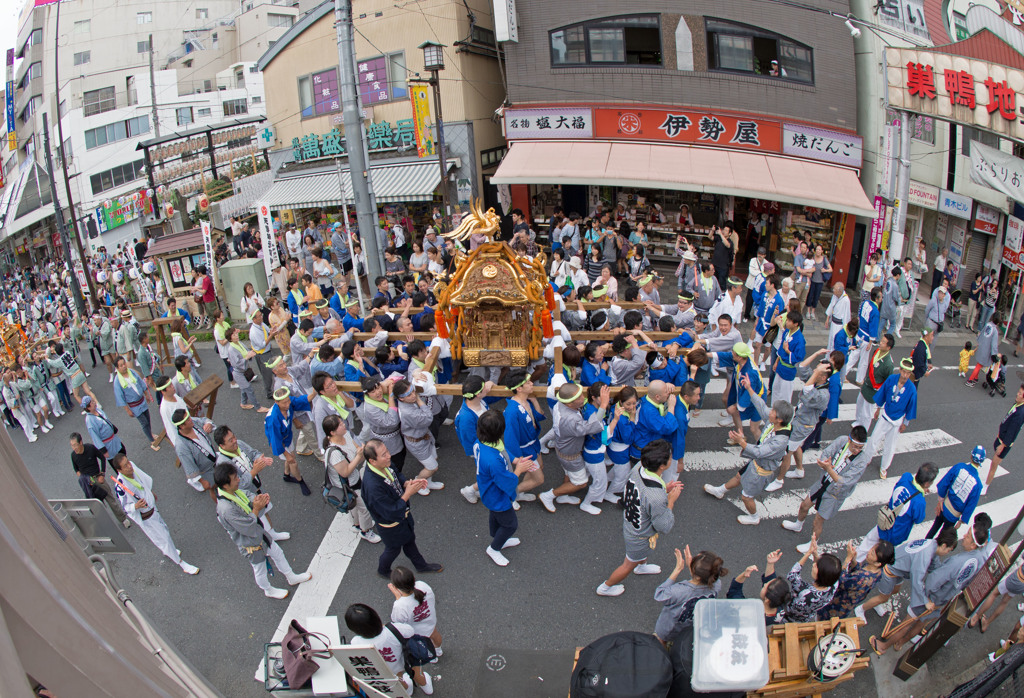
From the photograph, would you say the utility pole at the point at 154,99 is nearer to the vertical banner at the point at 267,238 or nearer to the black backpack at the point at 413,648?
the vertical banner at the point at 267,238

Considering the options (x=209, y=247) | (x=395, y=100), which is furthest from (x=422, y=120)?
(x=209, y=247)

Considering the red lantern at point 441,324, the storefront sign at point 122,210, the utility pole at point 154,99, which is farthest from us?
the utility pole at point 154,99

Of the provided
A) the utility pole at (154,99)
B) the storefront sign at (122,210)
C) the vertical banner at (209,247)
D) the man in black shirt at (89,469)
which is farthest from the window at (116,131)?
the man in black shirt at (89,469)

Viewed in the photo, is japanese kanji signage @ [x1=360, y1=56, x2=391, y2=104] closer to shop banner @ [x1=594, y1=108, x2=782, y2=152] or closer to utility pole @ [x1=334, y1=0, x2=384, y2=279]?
utility pole @ [x1=334, y1=0, x2=384, y2=279]

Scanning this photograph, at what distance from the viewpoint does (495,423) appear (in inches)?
229

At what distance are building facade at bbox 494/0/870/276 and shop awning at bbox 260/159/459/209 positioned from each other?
2396mm

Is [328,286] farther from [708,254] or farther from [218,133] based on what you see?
[218,133]

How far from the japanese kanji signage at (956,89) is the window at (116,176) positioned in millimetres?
32084

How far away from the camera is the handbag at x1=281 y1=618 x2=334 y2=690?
4.14 metres

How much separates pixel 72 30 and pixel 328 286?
34.3 meters

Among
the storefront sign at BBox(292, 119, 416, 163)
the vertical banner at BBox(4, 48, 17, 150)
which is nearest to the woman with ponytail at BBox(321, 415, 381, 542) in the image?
the storefront sign at BBox(292, 119, 416, 163)

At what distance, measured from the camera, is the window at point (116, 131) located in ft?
101

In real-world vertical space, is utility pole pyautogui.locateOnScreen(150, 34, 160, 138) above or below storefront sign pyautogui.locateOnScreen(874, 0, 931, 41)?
above

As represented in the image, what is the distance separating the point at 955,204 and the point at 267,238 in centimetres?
1475
